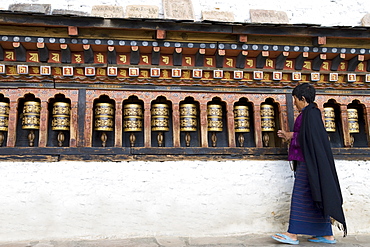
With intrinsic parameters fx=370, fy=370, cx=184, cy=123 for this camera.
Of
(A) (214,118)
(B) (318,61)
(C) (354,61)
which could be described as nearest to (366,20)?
(C) (354,61)

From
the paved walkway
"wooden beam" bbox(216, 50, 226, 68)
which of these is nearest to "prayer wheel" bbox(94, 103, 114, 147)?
the paved walkway

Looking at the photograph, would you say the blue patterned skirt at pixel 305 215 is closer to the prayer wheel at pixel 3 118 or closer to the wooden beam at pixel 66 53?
the wooden beam at pixel 66 53

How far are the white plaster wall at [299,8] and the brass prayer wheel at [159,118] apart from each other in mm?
1183

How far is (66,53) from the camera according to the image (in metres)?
3.61

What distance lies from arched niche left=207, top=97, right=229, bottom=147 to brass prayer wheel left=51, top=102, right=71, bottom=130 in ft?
4.83

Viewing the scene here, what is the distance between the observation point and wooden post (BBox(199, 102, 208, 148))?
3.85m

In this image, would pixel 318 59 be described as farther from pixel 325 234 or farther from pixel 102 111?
pixel 102 111

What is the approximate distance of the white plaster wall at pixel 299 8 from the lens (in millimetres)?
4352

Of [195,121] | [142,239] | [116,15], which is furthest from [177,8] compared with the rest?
[142,239]

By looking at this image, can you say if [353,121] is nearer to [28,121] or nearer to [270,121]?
[270,121]

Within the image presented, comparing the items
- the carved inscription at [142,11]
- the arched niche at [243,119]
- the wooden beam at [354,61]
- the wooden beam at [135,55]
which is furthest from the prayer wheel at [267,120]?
the carved inscription at [142,11]

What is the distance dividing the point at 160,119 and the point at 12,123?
145cm

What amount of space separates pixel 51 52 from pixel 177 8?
4.90 ft

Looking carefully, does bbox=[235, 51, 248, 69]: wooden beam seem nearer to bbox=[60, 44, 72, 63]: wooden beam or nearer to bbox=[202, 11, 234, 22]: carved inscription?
bbox=[202, 11, 234, 22]: carved inscription
